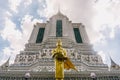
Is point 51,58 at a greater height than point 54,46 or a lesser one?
lesser

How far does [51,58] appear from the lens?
211 ft

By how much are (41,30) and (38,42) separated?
29.9 feet

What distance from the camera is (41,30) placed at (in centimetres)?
8862

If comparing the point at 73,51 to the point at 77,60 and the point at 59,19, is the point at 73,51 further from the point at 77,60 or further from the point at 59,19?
the point at 59,19

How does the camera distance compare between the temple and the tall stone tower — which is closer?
the temple

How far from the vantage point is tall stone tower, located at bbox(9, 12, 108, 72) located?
2501 inches

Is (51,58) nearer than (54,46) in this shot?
Yes

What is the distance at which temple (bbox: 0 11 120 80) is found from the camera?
5753 centimetres

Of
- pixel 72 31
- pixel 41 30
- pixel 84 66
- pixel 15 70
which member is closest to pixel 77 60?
pixel 84 66

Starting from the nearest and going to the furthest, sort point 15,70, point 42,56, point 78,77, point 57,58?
point 57,58, point 78,77, point 15,70, point 42,56

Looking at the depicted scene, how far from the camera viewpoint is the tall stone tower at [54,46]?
208 ft

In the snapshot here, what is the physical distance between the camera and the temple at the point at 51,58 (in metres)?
57.5

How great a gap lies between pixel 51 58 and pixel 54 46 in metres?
7.37

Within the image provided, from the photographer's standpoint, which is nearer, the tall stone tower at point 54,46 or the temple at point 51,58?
the temple at point 51,58
